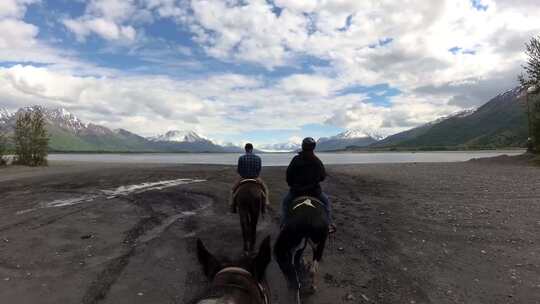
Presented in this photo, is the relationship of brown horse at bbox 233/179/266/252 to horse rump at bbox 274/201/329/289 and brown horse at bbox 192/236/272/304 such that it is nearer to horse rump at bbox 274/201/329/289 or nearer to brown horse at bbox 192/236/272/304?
horse rump at bbox 274/201/329/289

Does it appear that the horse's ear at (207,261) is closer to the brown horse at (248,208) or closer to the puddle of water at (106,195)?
the brown horse at (248,208)

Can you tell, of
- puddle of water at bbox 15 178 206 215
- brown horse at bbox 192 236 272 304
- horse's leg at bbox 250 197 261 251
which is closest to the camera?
brown horse at bbox 192 236 272 304

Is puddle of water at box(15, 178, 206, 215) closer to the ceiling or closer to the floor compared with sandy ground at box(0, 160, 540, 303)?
closer to the ceiling

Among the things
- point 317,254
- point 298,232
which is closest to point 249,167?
point 317,254

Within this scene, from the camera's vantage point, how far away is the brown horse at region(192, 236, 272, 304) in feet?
8.59

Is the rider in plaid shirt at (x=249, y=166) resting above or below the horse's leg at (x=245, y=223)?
above

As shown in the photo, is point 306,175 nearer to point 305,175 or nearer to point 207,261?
point 305,175

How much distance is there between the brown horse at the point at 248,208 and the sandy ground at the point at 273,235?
49cm

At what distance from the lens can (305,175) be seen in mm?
8180

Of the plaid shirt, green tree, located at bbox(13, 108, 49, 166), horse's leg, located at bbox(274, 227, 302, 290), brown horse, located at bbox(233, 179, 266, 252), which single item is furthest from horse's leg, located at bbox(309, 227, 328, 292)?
green tree, located at bbox(13, 108, 49, 166)

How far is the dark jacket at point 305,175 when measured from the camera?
8.11 metres

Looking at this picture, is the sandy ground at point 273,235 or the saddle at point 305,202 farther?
the sandy ground at point 273,235

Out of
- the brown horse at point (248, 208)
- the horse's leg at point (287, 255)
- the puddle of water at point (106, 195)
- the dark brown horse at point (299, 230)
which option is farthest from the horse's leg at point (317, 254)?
the puddle of water at point (106, 195)

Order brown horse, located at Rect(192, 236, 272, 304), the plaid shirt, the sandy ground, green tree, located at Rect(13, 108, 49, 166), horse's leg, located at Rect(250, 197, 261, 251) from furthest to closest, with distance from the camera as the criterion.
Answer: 1. green tree, located at Rect(13, 108, 49, 166)
2. the plaid shirt
3. horse's leg, located at Rect(250, 197, 261, 251)
4. the sandy ground
5. brown horse, located at Rect(192, 236, 272, 304)
